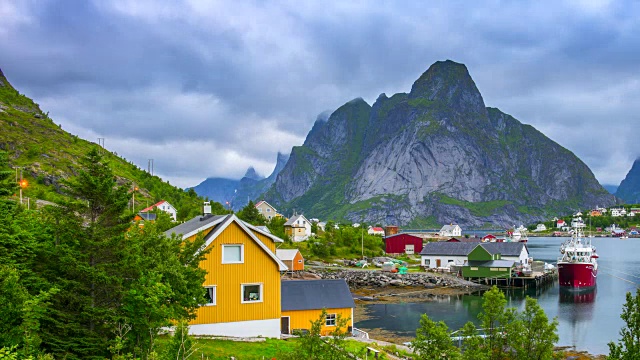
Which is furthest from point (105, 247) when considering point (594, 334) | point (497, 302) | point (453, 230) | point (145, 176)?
point (453, 230)

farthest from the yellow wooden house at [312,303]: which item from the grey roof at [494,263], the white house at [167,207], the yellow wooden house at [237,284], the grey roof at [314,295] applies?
the white house at [167,207]

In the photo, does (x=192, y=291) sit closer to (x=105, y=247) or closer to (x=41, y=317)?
(x=105, y=247)

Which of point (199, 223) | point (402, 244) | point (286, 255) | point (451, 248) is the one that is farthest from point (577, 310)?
point (402, 244)

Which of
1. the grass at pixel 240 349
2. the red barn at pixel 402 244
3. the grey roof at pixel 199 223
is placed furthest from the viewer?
the red barn at pixel 402 244

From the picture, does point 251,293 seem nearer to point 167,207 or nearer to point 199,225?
point 199,225

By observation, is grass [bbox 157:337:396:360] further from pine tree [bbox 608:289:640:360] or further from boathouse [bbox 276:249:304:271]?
boathouse [bbox 276:249:304:271]

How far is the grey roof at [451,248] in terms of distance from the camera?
292 feet

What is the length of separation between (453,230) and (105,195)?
176872mm

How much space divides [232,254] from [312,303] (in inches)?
363

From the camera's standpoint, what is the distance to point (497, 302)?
19234mm

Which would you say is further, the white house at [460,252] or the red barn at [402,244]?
the red barn at [402,244]

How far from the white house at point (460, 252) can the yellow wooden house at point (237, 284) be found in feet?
213

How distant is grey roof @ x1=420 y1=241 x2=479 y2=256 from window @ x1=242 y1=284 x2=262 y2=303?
220 feet

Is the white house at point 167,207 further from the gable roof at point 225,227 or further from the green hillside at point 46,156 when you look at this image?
the gable roof at point 225,227
